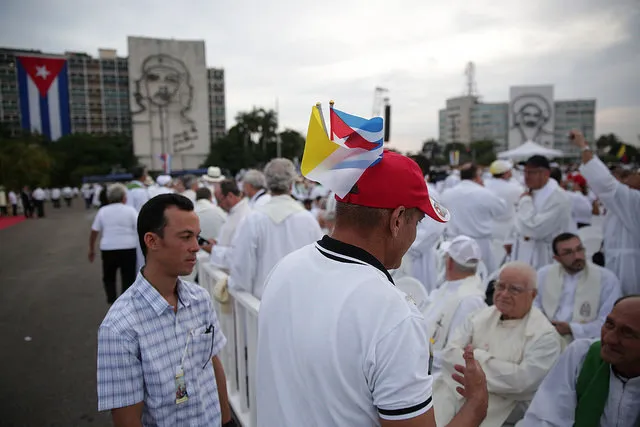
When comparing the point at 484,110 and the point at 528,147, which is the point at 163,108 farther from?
the point at 484,110

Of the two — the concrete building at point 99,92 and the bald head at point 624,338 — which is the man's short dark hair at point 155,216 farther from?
the concrete building at point 99,92

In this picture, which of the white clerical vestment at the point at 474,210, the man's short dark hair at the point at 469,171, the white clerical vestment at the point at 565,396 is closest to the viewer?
the white clerical vestment at the point at 565,396

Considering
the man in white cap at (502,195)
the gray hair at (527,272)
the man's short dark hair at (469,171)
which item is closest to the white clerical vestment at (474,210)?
the man's short dark hair at (469,171)

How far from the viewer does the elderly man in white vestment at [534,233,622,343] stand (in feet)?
12.1

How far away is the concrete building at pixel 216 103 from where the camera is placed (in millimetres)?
97000

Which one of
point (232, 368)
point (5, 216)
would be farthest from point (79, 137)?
point (232, 368)

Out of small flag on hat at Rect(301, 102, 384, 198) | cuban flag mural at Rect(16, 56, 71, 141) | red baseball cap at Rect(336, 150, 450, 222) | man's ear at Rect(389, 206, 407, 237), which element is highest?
cuban flag mural at Rect(16, 56, 71, 141)

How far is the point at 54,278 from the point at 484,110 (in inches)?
6151

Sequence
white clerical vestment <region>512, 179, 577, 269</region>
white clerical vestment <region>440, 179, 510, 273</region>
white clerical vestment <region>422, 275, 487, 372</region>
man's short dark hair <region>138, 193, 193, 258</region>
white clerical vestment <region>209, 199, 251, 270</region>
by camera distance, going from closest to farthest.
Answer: man's short dark hair <region>138, 193, 193, 258</region> → white clerical vestment <region>422, 275, 487, 372</region> → white clerical vestment <region>209, 199, 251, 270</region> → white clerical vestment <region>512, 179, 577, 269</region> → white clerical vestment <region>440, 179, 510, 273</region>

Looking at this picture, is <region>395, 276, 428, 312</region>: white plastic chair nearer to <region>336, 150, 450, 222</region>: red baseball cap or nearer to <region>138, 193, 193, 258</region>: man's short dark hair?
<region>138, 193, 193, 258</region>: man's short dark hair

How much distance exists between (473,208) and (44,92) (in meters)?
9.37

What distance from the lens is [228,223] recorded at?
5.33 m

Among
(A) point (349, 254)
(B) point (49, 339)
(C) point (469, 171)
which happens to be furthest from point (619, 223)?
(B) point (49, 339)

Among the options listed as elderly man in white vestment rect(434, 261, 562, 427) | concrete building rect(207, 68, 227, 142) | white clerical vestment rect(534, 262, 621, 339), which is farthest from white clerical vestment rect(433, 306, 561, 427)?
concrete building rect(207, 68, 227, 142)
